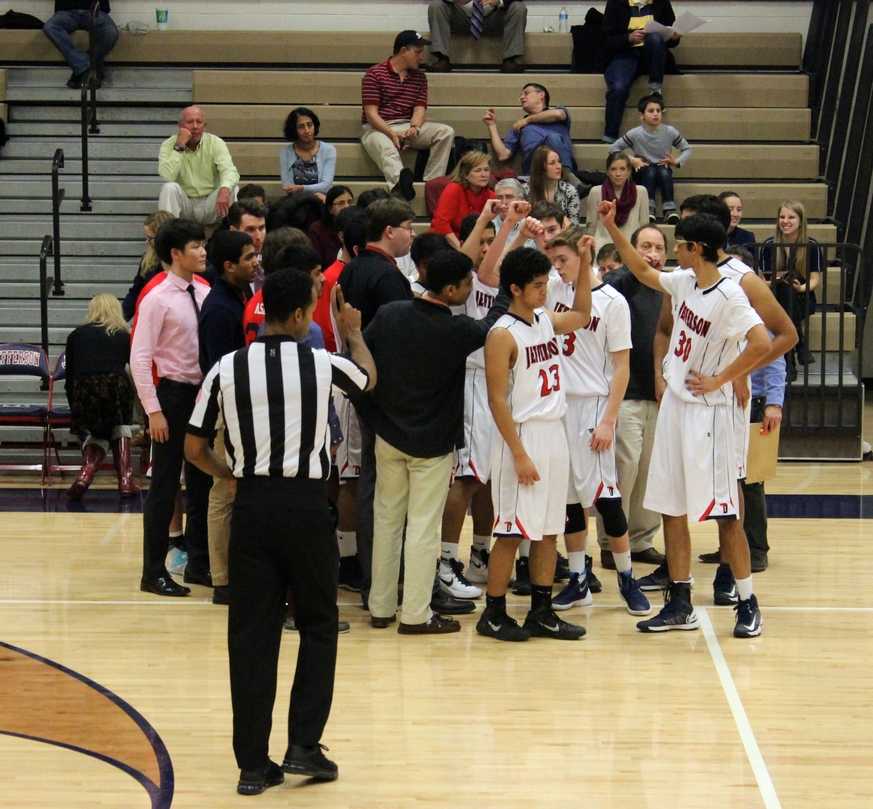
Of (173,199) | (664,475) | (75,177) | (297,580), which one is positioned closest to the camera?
(297,580)

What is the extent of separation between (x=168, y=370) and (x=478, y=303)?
143 centimetres

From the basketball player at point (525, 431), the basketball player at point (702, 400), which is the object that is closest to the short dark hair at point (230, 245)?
the basketball player at point (525, 431)

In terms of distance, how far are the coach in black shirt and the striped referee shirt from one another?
1.45 meters

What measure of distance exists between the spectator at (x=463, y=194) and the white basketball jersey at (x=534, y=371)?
266cm

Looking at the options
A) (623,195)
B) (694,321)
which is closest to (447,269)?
(694,321)

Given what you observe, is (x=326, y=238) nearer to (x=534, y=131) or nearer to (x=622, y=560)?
(x=622, y=560)

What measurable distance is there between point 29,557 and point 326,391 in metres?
3.50

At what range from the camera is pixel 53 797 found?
4.50 meters

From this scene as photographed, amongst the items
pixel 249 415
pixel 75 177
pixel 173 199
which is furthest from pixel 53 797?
pixel 75 177

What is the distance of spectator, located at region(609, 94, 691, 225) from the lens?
37.4 ft

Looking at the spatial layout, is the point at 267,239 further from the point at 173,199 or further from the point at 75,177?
the point at 75,177

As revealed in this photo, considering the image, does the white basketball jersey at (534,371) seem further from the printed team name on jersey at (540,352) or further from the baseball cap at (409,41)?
the baseball cap at (409,41)

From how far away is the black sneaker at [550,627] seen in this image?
612 centimetres

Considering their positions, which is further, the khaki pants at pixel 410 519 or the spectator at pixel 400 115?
the spectator at pixel 400 115
